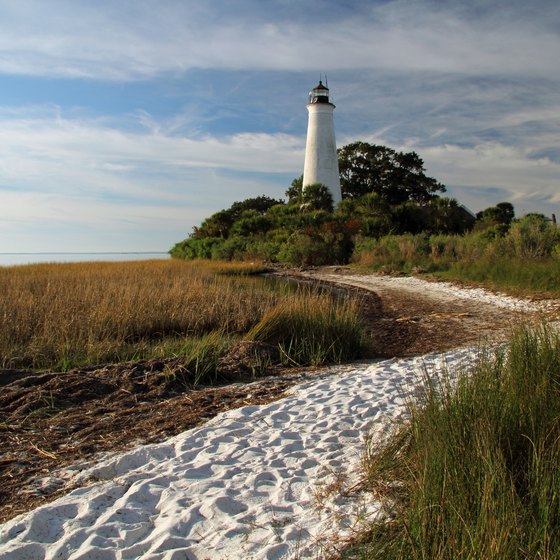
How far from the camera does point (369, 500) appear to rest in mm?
3451

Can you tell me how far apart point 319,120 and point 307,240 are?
17511 mm

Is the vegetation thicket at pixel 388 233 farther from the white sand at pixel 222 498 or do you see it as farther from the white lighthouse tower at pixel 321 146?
the white sand at pixel 222 498

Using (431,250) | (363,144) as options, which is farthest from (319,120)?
(431,250)

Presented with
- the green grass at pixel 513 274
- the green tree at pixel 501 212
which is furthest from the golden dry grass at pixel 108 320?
the green tree at pixel 501 212

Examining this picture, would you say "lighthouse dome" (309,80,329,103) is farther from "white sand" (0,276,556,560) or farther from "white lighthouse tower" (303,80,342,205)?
"white sand" (0,276,556,560)

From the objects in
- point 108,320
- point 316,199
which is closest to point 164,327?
point 108,320

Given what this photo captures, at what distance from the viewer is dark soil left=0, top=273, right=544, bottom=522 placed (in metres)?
4.37

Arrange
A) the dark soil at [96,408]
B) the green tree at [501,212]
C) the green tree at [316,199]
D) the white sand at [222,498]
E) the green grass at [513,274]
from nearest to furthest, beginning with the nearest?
the white sand at [222,498]
the dark soil at [96,408]
the green grass at [513,274]
the green tree at [316,199]
the green tree at [501,212]

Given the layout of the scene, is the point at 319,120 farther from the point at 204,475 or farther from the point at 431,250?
the point at 204,475

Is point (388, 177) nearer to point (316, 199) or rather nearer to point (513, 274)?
point (316, 199)

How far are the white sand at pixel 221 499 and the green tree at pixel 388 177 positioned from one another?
41024mm

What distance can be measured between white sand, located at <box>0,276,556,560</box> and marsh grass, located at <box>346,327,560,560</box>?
311mm

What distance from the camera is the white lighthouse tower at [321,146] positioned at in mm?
43594

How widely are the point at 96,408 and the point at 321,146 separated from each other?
4042 centimetres
